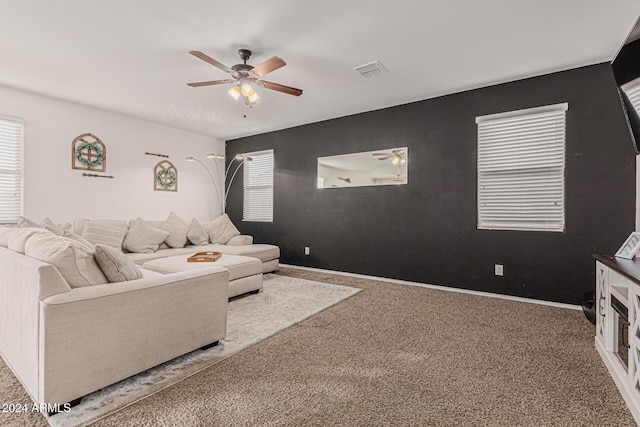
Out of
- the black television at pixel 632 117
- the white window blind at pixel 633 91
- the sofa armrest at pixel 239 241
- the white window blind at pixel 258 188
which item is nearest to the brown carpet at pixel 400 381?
the black television at pixel 632 117

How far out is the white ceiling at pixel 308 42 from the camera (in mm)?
2387

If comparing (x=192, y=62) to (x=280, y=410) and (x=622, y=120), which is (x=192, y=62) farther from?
(x=622, y=120)

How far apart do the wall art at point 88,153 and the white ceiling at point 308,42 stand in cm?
67

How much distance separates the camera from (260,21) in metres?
2.53

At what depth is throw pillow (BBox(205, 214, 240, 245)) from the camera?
→ 539 cm

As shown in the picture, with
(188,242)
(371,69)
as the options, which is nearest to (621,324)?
(371,69)

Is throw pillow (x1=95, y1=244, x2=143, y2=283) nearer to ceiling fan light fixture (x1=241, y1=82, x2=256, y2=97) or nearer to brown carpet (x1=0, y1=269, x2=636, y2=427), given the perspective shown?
brown carpet (x1=0, y1=269, x2=636, y2=427)

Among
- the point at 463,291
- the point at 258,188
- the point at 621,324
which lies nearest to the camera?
the point at 621,324

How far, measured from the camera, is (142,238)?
4418 mm

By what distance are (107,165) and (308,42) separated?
3968 mm

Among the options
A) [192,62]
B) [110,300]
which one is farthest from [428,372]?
[192,62]

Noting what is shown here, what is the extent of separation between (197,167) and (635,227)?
6570 mm

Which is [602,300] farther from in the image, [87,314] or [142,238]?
[142,238]

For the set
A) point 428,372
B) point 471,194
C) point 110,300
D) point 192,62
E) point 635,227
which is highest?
point 192,62
